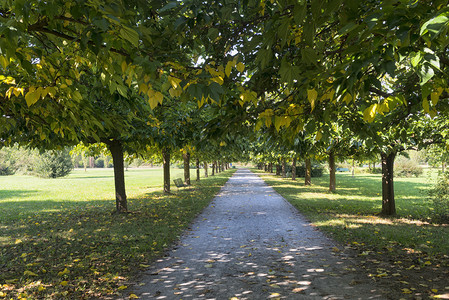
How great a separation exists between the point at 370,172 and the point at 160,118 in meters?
56.5

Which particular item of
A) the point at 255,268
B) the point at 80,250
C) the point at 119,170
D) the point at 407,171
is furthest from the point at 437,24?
the point at 407,171

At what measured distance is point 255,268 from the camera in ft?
17.2

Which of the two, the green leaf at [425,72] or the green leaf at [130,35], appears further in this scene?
the green leaf at [130,35]

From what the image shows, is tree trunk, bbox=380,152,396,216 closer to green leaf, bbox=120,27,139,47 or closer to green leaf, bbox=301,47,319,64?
green leaf, bbox=301,47,319,64

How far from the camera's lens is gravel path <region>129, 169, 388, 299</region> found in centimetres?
420

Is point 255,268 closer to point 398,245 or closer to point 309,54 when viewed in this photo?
point 398,245

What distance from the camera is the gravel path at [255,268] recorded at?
4.20 m

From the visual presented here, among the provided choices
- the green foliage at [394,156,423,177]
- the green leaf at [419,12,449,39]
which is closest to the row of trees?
the green leaf at [419,12,449,39]

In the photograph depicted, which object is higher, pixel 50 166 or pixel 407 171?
pixel 50 166

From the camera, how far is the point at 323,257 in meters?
5.82

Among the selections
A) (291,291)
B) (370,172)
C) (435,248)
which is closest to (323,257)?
(291,291)

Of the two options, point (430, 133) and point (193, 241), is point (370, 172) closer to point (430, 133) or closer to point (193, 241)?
point (430, 133)

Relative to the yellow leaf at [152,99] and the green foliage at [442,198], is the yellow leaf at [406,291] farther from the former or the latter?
the green foliage at [442,198]

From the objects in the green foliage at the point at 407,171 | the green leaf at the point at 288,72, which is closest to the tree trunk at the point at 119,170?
the green leaf at the point at 288,72
